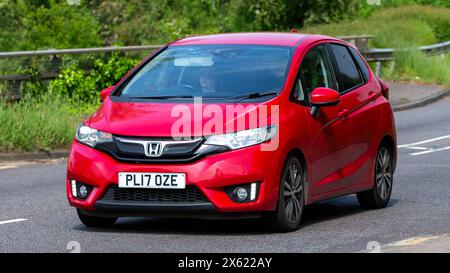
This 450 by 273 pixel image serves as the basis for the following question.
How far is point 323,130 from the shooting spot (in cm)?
1145

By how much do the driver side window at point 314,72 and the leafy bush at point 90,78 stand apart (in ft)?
37.5

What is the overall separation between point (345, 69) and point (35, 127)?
8.19m

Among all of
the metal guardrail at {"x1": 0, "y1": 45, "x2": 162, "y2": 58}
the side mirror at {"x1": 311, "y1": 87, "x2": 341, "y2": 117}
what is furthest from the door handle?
the metal guardrail at {"x1": 0, "y1": 45, "x2": 162, "y2": 58}

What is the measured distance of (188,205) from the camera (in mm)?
10383

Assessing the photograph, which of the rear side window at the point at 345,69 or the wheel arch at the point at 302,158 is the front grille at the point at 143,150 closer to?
the wheel arch at the point at 302,158

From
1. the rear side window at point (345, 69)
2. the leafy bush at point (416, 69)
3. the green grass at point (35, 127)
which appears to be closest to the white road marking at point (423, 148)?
the green grass at point (35, 127)

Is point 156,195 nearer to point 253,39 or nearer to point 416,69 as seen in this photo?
point 253,39

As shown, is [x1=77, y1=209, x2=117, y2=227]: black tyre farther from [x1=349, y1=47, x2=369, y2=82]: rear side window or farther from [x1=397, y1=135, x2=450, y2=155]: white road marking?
[x1=397, y1=135, x2=450, y2=155]: white road marking

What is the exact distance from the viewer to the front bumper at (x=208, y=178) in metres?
10.3

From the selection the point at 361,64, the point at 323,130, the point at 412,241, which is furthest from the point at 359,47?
the point at 412,241

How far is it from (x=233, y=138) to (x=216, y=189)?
0.41m

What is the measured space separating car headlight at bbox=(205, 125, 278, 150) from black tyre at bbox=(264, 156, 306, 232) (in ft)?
1.14

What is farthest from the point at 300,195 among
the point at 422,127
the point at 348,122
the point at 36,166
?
the point at 422,127
